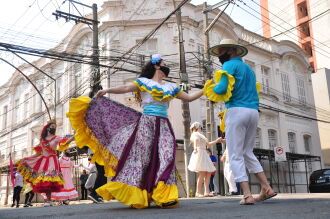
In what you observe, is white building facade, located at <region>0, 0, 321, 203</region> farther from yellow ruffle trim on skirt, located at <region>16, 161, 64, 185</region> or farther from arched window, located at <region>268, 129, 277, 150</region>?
yellow ruffle trim on skirt, located at <region>16, 161, 64, 185</region>

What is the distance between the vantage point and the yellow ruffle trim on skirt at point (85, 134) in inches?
192

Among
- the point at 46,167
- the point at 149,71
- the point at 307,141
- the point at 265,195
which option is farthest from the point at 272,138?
the point at 149,71

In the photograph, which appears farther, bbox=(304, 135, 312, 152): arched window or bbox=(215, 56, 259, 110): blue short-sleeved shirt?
bbox=(304, 135, 312, 152): arched window

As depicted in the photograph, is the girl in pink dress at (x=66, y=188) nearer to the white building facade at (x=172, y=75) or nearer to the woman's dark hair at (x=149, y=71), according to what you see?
the woman's dark hair at (x=149, y=71)

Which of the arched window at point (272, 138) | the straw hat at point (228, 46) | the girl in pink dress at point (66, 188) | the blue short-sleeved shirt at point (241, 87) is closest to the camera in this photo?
the blue short-sleeved shirt at point (241, 87)

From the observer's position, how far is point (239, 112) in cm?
432

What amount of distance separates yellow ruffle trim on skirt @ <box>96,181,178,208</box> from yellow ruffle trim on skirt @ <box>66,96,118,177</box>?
578 millimetres

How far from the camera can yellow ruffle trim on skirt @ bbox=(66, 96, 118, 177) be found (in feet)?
16.0

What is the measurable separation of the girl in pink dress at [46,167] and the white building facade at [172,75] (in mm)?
8023

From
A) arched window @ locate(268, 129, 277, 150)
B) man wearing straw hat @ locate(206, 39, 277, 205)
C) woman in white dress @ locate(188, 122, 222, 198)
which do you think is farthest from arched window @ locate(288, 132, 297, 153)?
man wearing straw hat @ locate(206, 39, 277, 205)

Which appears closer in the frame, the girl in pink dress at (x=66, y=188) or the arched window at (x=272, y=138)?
the girl in pink dress at (x=66, y=188)

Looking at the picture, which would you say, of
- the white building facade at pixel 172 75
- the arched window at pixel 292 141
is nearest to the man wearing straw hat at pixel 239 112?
the white building facade at pixel 172 75

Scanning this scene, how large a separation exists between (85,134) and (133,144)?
845mm

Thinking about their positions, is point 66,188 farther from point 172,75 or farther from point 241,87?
point 172,75
